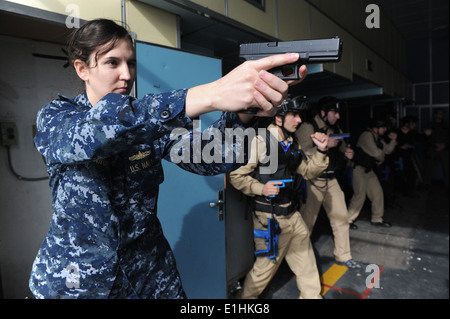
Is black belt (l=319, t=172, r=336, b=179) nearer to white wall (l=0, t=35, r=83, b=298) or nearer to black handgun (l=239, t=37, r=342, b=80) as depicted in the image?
black handgun (l=239, t=37, r=342, b=80)

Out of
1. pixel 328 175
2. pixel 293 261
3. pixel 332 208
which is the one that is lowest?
pixel 293 261

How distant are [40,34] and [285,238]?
69.6 inches

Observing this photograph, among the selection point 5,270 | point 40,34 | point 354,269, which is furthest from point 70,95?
point 354,269

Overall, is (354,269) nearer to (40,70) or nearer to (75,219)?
(75,219)

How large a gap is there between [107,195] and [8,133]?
849 millimetres

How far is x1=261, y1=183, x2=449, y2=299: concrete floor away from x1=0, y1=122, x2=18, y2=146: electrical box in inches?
76.1

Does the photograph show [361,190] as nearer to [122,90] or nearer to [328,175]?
[328,175]

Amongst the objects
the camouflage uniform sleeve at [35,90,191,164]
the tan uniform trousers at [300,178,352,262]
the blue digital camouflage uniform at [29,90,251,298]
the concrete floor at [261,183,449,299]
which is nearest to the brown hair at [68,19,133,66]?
the blue digital camouflage uniform at [29,90,251,298]

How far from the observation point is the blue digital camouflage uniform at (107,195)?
50cm

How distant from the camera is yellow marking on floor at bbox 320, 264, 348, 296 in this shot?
2.02 meters

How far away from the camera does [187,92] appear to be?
52 centimetres

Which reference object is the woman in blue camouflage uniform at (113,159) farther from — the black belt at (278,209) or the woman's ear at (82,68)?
the black belt at (278,209)

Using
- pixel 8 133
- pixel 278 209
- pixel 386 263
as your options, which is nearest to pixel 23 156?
pixel 8 133

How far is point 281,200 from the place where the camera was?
1.79 metres
